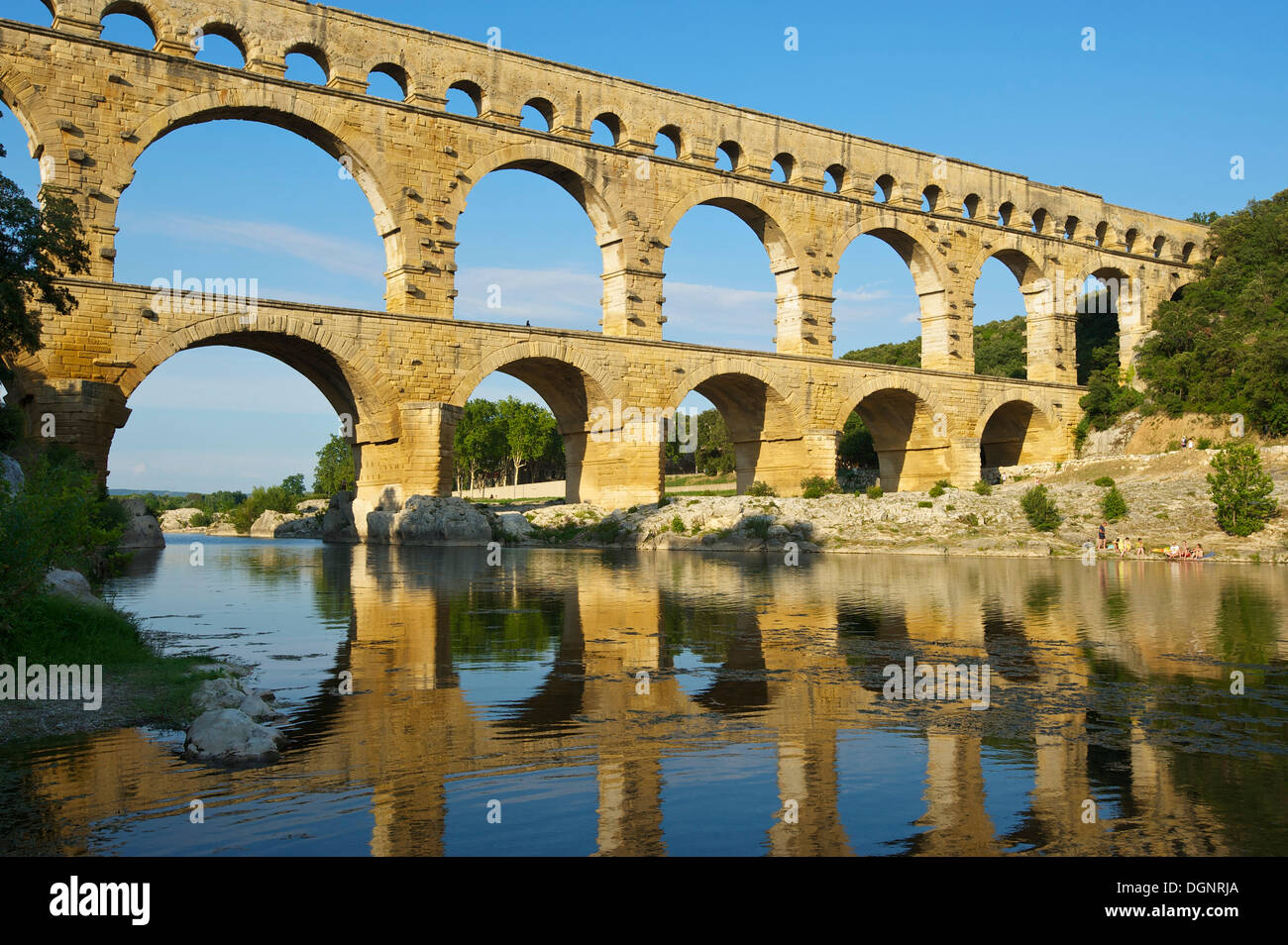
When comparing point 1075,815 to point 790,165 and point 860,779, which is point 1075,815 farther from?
point 790,165

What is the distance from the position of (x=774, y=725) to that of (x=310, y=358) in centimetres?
2470

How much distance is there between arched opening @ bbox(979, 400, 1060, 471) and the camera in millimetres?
43562

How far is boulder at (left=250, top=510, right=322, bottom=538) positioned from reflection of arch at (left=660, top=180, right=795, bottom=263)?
18.9 metres

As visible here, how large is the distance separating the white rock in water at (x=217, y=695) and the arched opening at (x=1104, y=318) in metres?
43.7

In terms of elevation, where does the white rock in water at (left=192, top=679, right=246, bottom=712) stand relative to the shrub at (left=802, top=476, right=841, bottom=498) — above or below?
below

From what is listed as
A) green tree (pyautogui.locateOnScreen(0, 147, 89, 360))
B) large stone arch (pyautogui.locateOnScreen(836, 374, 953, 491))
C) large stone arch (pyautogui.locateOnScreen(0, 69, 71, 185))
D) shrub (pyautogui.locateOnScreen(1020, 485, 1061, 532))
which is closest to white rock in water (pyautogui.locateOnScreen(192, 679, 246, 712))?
green tree (pyautogui.locateOnScreen(0, 147, 89, 360))

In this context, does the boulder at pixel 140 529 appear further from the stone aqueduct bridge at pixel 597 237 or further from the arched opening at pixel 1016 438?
the arched opening at pixel 1016 438

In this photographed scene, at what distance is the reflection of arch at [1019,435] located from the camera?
142 ft

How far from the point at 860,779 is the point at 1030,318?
4277 cm

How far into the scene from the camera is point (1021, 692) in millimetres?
8109

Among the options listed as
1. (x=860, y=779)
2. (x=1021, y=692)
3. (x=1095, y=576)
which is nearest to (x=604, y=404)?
(x=1095, y=576)
